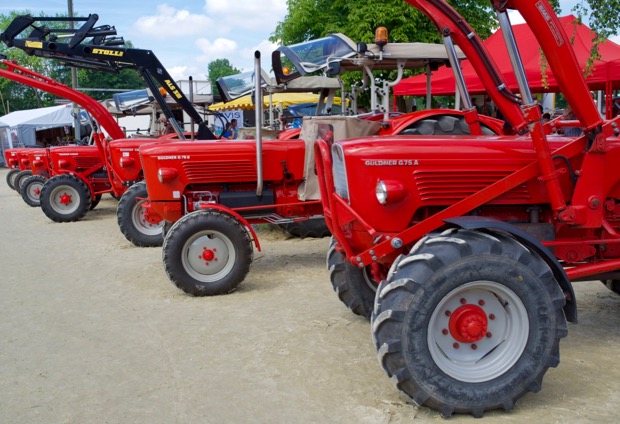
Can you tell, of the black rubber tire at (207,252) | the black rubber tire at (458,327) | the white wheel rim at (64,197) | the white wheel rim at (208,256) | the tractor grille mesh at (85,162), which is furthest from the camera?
the tractor grille mesh at (85,162)

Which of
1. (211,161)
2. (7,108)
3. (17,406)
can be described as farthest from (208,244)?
(7,108)

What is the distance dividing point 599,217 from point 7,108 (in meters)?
53.5

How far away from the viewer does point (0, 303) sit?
5887 millimetres

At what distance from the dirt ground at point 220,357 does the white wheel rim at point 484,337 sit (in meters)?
0.25

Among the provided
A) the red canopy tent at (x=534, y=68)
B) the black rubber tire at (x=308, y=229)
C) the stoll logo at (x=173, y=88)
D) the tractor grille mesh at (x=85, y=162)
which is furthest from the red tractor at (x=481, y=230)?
the tractor grille mesh at (x=85, y=162)

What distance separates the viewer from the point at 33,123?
30078 mm

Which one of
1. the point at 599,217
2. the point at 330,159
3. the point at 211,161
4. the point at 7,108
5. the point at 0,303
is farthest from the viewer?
the point at 7,108

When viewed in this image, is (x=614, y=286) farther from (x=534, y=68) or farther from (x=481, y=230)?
(x=534, y=68)

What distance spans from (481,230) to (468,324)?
0.51 m

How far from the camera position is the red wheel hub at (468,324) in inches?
132

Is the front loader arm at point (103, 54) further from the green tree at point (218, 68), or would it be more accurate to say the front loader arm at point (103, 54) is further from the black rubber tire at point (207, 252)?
the green tree at point (218, 68)

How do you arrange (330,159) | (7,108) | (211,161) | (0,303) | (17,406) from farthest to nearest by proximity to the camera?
(7,108)
(211,161)
(0,303)
(330,159)
(17,406)

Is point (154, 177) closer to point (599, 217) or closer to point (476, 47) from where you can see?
point (476, 47)

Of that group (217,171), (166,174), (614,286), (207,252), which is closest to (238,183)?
(217,171)
